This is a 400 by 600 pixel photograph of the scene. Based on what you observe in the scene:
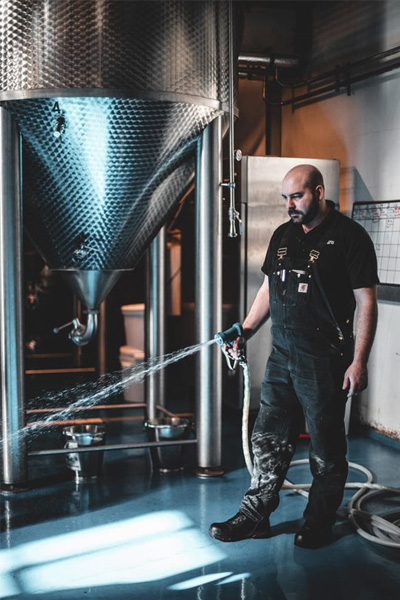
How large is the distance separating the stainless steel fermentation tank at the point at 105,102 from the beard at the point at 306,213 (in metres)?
1.07

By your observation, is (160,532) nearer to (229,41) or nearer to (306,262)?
(306,262)

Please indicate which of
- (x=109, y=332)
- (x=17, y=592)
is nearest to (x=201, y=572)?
(x=17, y=592)

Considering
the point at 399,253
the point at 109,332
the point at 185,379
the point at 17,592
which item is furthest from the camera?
the point at 109,332

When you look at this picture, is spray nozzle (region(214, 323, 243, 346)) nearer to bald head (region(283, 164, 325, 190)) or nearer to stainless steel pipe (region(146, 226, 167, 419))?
bald head (region(283, 164, 325, 190))

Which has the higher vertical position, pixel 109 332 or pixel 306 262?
pixel 306 262

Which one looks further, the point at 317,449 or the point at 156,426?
the point at 156,426

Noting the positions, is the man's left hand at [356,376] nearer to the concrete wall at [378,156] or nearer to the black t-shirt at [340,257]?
the black t-shirt at [340,257]

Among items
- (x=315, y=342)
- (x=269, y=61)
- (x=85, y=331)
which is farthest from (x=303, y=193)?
(x=269, y=61)

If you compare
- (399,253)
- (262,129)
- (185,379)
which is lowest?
(185,379)

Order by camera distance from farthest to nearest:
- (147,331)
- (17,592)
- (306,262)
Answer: (147,331) → (306,262) → (17,592)

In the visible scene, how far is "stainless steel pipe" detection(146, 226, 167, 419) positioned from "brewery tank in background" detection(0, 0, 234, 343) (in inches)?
30.4

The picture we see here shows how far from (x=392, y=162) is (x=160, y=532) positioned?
271 centimetres

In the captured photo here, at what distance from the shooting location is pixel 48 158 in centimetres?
379

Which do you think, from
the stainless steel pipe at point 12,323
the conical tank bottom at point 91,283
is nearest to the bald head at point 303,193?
the stainless steel pipe at point 12,323
